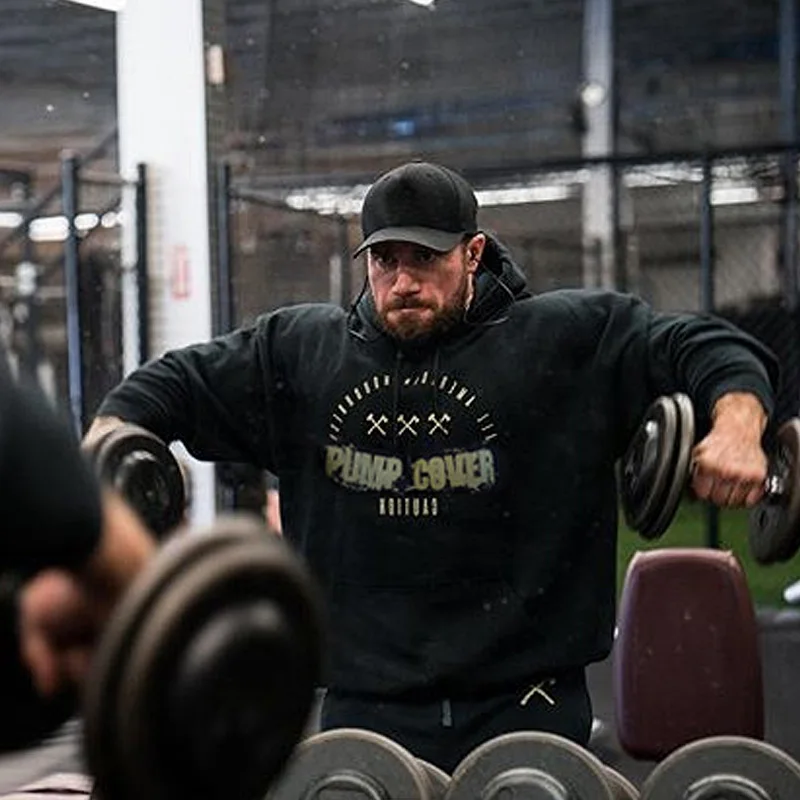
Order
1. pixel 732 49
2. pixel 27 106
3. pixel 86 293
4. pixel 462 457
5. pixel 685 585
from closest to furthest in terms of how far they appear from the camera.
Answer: pixel 462 457, pixel 685 585, pixel 86 293, pixel 732 49, pixel 27 106

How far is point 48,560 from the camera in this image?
96cm

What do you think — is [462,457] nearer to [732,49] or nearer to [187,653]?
[187,653]

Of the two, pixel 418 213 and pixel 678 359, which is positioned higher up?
pixel 418 213

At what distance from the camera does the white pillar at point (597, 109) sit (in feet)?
32.8

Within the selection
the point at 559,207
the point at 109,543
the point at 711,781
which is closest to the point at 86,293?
the point at 711,781

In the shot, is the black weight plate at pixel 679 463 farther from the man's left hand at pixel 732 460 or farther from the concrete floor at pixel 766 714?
the concrete floor at pixel 766 714

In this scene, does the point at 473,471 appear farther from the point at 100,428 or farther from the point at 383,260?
the point at 100,428

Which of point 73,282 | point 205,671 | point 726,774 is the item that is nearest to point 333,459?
point 726,774

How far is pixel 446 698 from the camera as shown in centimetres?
236

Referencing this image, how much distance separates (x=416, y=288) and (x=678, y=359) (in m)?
0.37

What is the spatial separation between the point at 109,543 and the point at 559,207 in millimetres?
11223

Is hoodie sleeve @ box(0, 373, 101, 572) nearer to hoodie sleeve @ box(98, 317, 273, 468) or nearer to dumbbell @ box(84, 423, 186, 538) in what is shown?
dumbbell @ box(84, 423, 186, 538)

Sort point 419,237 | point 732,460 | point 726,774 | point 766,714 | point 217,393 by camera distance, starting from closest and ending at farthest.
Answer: point 732,460, point 726,774, point 419,237, point 217,393, point 766,714

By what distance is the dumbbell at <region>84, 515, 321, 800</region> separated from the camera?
973mm
